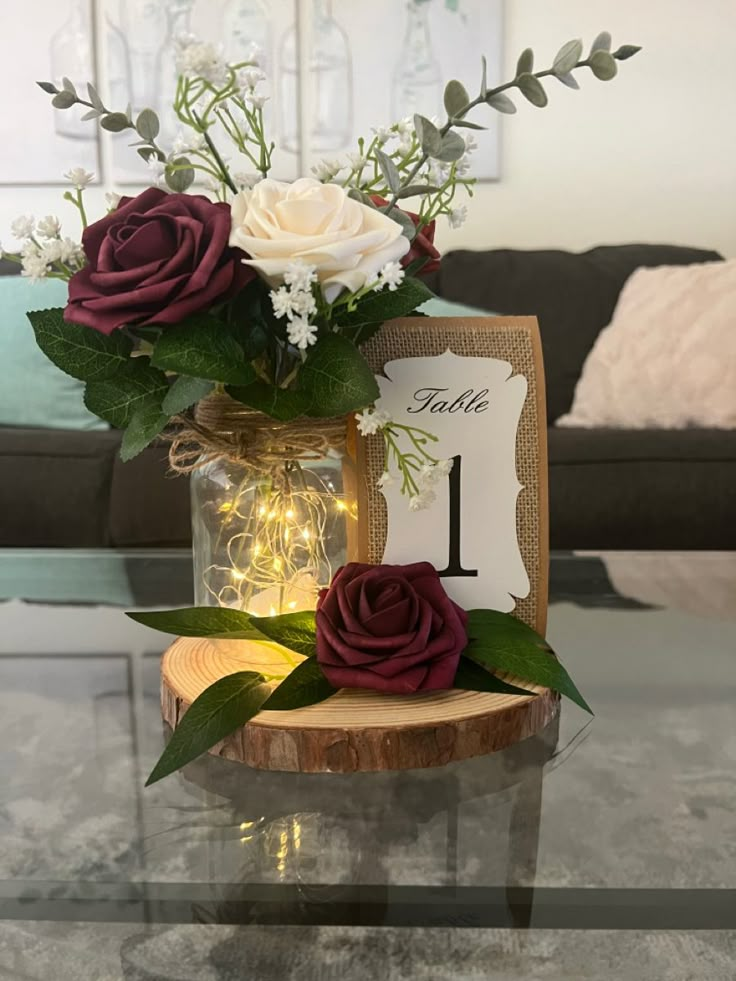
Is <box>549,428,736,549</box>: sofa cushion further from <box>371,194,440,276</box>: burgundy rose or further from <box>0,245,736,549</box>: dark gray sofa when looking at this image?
<box>371,194,440,276</box>: burgundy rose

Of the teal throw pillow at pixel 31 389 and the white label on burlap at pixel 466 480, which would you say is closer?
the white label on burlap at pixel 466 480

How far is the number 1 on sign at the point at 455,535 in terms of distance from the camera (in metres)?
0.76

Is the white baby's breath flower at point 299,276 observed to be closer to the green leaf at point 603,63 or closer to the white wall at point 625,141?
the green leaf at point 603,63

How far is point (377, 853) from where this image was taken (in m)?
0.55

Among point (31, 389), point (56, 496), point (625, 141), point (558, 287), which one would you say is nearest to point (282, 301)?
point (56, 496)

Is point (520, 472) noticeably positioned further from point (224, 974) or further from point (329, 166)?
point (224, 974)

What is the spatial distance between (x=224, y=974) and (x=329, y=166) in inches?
21.1


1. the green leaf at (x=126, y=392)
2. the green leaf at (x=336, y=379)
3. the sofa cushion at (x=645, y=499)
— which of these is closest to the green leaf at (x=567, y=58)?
the green leaf at (x=336, y=379)

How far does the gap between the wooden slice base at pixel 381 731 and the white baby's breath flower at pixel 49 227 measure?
1.06 ft

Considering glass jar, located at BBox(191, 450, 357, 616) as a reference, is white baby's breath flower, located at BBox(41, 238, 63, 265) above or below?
above

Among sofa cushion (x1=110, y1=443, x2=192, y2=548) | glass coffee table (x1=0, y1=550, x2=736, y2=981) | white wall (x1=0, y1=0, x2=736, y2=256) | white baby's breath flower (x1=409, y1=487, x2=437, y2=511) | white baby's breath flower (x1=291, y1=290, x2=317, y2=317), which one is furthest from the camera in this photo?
white wall (x1=0, y1=0, x2=736, y2=256)

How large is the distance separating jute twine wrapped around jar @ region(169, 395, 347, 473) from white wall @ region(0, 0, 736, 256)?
95.6 inches

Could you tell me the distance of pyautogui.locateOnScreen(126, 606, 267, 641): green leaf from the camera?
0.73 metres

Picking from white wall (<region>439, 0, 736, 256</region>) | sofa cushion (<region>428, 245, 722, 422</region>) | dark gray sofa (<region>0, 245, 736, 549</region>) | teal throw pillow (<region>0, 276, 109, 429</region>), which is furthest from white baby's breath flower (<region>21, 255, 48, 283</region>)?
white wall (<region>439, 0, 736, 256</region>)
